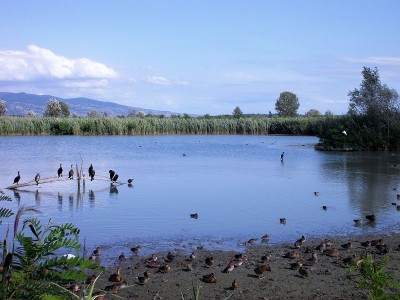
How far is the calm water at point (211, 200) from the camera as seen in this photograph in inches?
439

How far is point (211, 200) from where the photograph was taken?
51.1 ft

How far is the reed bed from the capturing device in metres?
55.1

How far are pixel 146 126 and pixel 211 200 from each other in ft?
145

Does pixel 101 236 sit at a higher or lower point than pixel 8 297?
lower

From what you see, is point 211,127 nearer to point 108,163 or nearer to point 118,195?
point 108,163

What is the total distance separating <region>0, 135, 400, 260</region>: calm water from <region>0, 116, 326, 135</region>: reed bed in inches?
1094

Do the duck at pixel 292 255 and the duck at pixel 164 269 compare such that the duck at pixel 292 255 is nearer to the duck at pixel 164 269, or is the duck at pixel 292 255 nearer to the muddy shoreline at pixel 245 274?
the muddy shoreline at pixel 245 274

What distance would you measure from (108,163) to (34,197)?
11.1 meters

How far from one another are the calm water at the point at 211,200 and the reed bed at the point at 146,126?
27.8 metres

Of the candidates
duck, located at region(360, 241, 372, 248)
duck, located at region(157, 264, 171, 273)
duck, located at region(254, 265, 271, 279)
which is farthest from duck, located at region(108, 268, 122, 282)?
duck, located at region(360, 241, 372, 248)

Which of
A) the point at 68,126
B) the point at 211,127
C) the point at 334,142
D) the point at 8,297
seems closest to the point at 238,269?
the point at 8,297

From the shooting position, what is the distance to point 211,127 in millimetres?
63625

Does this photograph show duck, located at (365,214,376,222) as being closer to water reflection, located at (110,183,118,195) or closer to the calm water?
the calm water

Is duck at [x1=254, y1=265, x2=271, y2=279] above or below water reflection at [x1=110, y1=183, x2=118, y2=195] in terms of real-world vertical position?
above
